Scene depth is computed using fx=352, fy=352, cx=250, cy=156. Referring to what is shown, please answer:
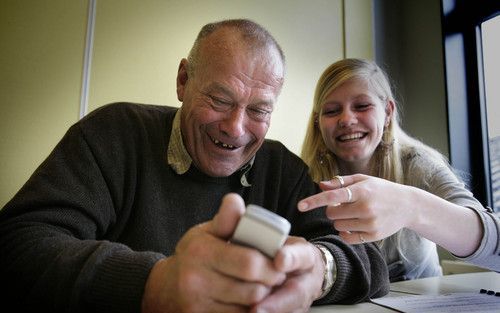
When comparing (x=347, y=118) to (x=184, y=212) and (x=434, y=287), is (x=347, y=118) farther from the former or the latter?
(x=184, y=212)

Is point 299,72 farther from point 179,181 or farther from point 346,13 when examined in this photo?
point 179,181

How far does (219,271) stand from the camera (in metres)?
0.48

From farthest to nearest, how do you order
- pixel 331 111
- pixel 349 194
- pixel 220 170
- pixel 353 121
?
1. pixel 331 111
2. pixel 353 121
3. pixel 220 170
4. pixel 349 194

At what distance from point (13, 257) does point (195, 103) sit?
575 millimetres

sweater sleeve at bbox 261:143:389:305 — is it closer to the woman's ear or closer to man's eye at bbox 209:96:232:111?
man's eye at bbox 209:96:232:111

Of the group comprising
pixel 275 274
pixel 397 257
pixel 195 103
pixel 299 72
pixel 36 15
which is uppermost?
pixel 36 15

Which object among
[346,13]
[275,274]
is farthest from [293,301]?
[346,13]

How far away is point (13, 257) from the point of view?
63 cm

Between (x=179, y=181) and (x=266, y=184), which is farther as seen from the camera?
(x=266, y=184)

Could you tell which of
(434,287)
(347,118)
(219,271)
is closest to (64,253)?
(219,271)

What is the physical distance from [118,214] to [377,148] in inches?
44.2

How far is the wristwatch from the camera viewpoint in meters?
0.73

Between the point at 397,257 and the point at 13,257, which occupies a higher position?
the point at 13,257

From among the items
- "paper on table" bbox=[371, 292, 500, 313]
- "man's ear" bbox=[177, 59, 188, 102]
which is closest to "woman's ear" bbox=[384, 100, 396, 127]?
"paper on table" bbox=[371, 292, 500, 313]
